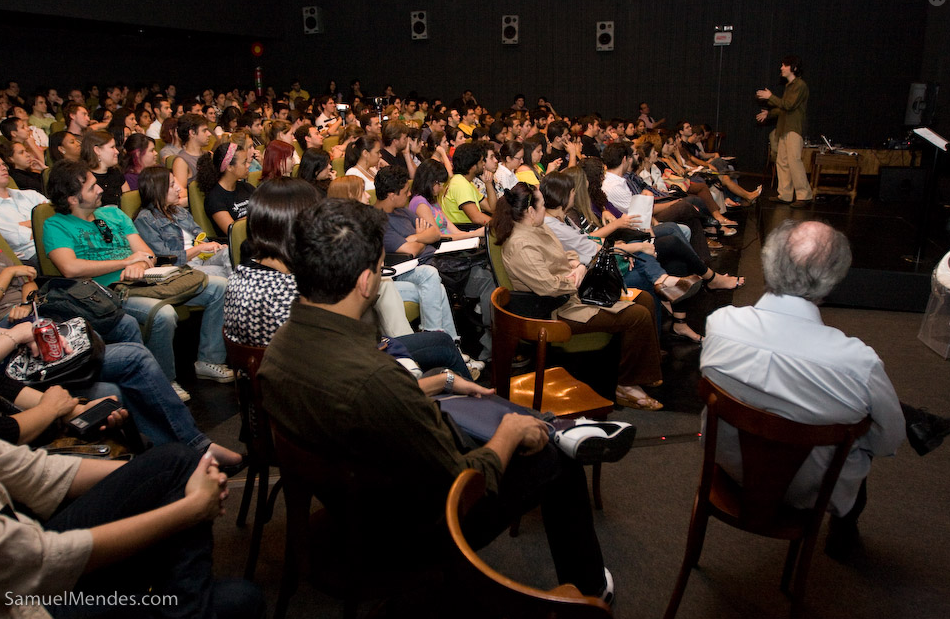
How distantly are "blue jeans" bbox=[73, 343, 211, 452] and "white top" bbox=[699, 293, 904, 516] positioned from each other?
73.0 inches

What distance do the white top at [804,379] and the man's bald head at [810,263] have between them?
0.03 m

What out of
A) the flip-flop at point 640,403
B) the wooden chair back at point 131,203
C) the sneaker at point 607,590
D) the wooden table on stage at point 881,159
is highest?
the wooden chair back at point 131,203

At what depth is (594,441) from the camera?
171 cm

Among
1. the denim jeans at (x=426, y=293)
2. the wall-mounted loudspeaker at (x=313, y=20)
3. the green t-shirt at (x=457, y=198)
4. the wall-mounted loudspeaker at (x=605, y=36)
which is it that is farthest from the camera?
the wall-mounted loudspeaker at (x=313, y=20)

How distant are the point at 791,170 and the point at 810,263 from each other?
735 centimetres

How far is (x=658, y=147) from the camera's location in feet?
24.5

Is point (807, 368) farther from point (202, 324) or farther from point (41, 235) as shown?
point (41, 235)

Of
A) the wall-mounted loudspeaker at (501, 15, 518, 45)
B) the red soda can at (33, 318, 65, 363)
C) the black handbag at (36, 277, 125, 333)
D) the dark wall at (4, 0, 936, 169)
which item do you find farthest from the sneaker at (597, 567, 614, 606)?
the wall-mounted loudspeaker at (501, 15, 518, 45)

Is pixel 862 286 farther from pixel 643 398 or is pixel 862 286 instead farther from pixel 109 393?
pixel 109 393

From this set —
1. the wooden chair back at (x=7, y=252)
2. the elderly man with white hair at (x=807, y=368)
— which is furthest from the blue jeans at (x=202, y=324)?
the elderly man with white hair at (x=807, y=368)

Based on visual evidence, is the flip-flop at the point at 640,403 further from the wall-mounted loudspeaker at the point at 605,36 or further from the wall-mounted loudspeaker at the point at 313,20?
the wall-mounted loudspeaker at the point at 313,20

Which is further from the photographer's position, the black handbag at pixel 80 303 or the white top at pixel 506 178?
the white top at pixel 506 178

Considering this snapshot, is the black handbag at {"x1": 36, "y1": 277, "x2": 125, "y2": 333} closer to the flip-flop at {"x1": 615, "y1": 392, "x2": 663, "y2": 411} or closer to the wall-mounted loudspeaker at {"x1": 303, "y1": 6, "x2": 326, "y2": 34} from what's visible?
the flip-flop at {"x1": 615, "y1": 392, "x2": 663, "y2": 411}

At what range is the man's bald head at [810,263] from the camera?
182cm
